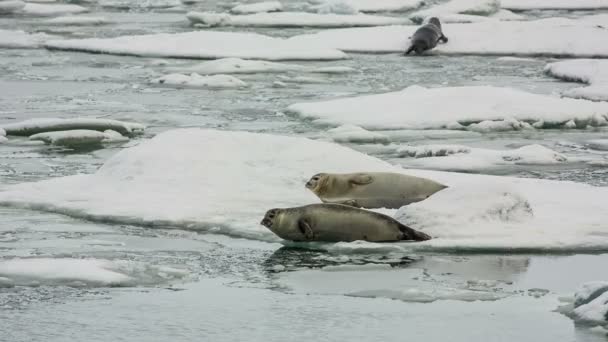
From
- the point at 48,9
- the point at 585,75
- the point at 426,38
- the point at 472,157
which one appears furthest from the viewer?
the point at 48,9

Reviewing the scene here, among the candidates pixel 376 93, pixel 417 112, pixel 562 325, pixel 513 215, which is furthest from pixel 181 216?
pixel 376 93

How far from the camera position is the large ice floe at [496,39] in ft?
57.6

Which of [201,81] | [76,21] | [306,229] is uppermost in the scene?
[76,21]

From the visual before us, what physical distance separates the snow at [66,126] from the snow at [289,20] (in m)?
10.1

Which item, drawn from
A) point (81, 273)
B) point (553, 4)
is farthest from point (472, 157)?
point (553, 4)

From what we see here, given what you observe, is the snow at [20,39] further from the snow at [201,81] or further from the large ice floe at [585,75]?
the large ice floe at [585,75]

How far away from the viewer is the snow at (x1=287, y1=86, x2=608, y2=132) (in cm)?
1162

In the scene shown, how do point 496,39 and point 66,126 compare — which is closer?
point 66,126

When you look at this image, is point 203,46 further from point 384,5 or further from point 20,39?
point 384,5

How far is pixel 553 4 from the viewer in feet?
82.7

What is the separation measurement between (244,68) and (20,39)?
5.21m

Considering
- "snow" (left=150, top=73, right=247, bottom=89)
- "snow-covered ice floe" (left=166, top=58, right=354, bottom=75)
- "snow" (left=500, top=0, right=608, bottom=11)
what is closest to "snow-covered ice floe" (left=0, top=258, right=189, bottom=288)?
"snow" (left=150, top=73, right=247, bottom=89)

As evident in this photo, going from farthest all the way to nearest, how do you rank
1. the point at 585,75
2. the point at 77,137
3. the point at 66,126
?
1. the point at 585,75
2. the point at 66,126
3. the point at 77,137

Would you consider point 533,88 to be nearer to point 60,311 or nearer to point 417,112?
point 417,112
